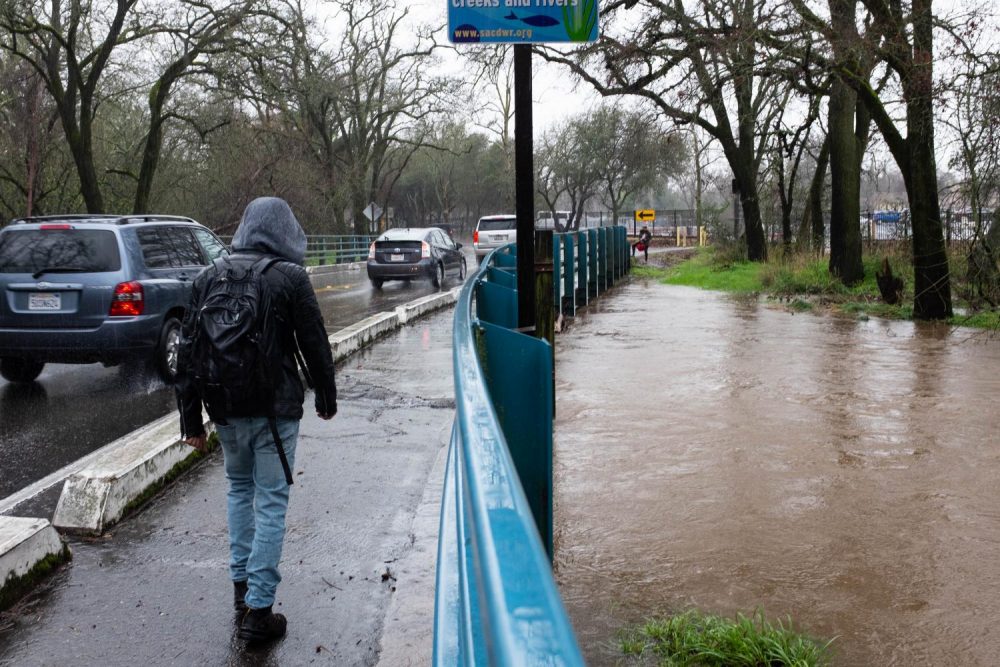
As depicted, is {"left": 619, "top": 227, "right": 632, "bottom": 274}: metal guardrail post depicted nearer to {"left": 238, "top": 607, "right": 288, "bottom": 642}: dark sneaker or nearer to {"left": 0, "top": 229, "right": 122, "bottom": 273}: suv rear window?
{"left": 0, "top": 229, "right": 122, "bottom": 273}: suv rear window

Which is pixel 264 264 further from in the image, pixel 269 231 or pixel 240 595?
pixel 240 595

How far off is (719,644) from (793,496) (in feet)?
7.25

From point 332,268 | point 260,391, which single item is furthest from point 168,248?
point 332,268

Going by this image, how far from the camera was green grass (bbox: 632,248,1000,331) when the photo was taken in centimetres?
1463

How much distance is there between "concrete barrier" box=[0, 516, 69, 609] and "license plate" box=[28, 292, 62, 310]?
16.7ft

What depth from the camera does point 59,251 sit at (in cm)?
931

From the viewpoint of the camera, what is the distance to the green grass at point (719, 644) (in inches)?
135

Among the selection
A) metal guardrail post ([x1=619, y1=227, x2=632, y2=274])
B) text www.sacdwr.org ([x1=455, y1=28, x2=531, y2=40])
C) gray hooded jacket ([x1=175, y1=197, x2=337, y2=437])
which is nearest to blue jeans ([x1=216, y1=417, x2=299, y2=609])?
gray hooded jacket ([x1=175, y1=197, x2=337, y2=437])

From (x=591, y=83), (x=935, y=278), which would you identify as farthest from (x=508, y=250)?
(x=591, y=83)

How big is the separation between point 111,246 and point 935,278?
10.8 metres

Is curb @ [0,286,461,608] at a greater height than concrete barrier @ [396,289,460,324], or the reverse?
concrete barrier @ [396,289,460,324]

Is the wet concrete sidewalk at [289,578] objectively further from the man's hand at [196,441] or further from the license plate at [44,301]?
the license plate at [44,301]

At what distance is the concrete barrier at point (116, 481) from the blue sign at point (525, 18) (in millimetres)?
3134

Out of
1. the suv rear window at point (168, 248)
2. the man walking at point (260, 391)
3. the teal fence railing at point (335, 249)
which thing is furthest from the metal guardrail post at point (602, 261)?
the man walking at point (260, 391)
